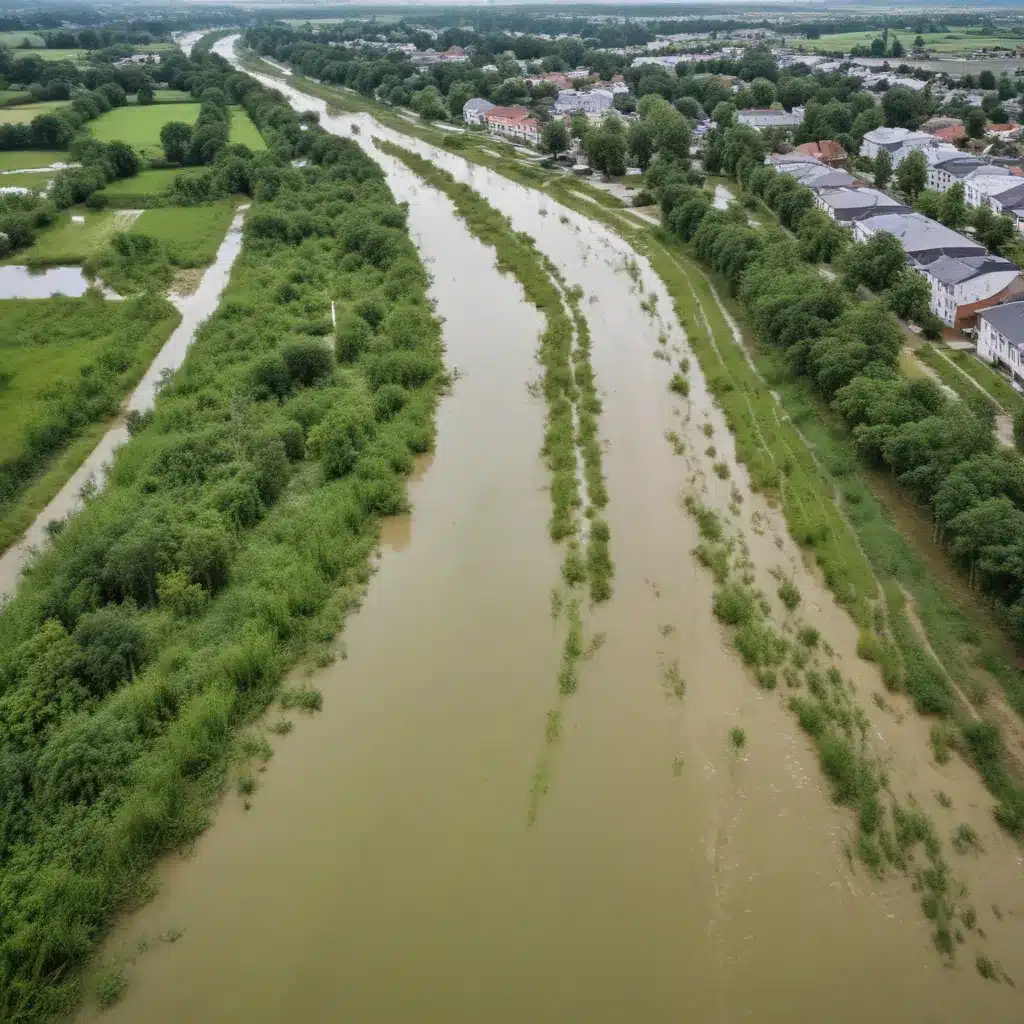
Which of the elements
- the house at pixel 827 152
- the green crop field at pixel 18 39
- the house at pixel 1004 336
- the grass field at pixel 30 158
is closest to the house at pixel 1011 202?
the house at pixel 1004 336

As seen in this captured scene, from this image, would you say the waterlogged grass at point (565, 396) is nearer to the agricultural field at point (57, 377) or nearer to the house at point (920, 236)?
the agricultural field at point (57, 377)

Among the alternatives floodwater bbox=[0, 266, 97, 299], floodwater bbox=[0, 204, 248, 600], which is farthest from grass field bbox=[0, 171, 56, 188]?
floodwater bbox=[0, 204, 248, 600]

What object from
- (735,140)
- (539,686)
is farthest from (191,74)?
(539,686)

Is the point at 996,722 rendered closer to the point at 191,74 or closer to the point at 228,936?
the point at 228,936

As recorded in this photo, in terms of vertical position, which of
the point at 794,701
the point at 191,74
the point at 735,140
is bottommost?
the point at 191,74

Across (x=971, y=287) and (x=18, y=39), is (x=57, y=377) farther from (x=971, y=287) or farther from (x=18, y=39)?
(x=18, y=39)

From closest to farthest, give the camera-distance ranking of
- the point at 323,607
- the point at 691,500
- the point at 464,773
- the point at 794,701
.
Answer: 1. the point at 464,773
2. the point at 794,701
3. the point at 323,607
4. the point at 691,500
